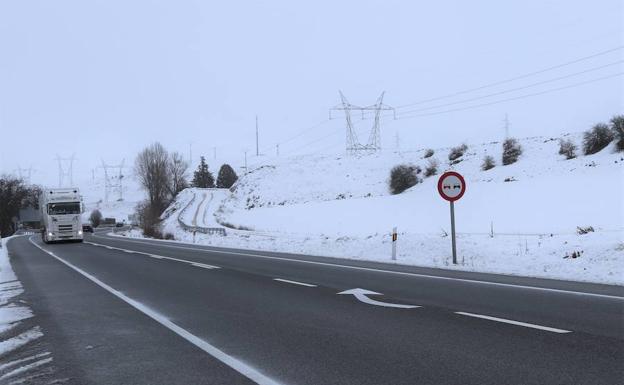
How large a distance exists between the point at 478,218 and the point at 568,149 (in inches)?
853

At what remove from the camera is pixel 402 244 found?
2009 centimetres

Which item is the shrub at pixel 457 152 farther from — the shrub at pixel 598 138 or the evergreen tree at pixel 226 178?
the evergreen tree at pixel 226 178

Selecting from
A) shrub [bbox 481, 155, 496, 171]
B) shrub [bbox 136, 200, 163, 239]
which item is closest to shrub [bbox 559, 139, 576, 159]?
shrub [bbox 481, 155, 496, 171]

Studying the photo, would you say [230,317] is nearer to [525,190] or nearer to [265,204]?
[525,190]

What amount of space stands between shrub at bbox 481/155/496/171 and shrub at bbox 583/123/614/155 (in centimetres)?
1079

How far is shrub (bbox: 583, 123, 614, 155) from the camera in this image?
49.1 meters

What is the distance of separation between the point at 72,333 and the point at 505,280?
8.77 metres

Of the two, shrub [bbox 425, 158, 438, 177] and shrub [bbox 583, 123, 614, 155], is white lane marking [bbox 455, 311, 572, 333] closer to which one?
shrub [bbox 583, 123, 614, 155]

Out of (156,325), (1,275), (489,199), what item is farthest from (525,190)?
(156,325)

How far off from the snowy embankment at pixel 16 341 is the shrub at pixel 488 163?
54251 mm

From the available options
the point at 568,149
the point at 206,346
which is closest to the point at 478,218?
the point at 568,149

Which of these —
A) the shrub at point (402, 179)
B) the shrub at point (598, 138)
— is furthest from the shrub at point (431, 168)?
the shrub at point (598, 138)

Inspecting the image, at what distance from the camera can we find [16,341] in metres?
7.32

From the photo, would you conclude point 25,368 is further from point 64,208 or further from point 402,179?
point 402,179
